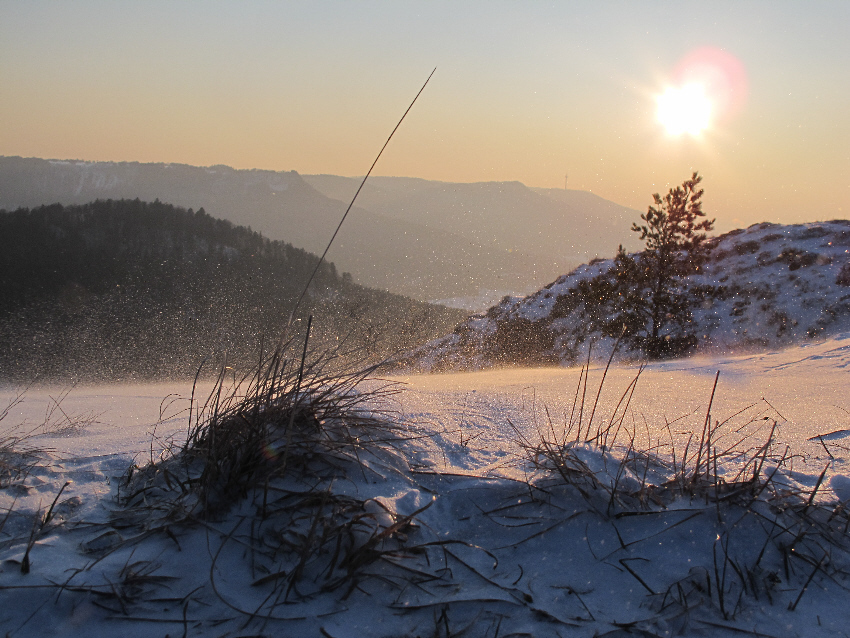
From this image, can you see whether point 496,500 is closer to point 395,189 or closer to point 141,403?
point 141,403

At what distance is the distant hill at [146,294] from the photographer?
1612 cm

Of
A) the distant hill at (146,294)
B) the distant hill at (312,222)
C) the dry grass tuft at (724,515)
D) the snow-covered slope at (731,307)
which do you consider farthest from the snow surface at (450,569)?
the distant hill at (312,222)

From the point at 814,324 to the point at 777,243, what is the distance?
15.5 ft

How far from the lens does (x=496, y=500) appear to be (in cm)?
162

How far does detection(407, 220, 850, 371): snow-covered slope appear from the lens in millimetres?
12898

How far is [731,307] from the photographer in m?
14.2

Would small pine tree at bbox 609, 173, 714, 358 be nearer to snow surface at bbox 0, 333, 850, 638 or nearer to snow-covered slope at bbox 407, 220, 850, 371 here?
snow-covered slope at bbox 407, 220, 850, 371

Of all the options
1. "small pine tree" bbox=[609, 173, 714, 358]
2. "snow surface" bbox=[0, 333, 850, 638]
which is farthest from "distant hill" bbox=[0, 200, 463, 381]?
"snow surface" bbox=[0, 333, 850, 638]

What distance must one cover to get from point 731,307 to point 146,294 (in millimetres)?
21909

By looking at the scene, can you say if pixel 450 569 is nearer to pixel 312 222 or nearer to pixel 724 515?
pixel 724 515

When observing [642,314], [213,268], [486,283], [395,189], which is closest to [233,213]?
[486,283]

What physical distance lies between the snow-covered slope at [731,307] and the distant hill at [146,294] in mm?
3074

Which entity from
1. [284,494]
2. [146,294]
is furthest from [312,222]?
[284,494]

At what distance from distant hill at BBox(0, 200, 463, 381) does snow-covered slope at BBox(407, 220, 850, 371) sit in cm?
307
